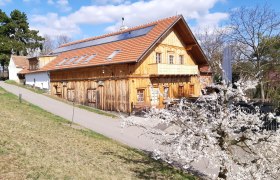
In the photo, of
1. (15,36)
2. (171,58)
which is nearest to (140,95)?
(171,58)

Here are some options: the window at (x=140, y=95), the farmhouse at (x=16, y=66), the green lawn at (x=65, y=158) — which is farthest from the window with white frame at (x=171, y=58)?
the farmhouse at (x=16, y=66)

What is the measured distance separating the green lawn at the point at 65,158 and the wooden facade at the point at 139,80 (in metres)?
10.3

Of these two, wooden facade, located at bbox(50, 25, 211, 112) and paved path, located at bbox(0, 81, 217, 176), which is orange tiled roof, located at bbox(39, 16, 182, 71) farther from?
paved path, located at bbox(0, 81, 217, 176)

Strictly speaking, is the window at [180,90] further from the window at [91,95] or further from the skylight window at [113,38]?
the window at [91,95]

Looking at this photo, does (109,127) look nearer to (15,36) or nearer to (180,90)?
(180,90)

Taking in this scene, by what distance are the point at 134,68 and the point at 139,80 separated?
113 centimetres

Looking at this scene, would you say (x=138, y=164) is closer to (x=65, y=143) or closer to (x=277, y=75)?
(x=65, y=143)

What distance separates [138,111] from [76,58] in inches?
452

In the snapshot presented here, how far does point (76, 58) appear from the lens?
31.7 meters

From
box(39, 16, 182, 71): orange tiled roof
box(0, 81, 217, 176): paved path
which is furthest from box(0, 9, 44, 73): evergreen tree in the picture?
box(0, 81, 217, 176): paved path

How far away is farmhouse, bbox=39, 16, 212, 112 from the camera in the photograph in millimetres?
24297

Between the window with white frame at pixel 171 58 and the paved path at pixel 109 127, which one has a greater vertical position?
the window with white frame at pixel 171 58

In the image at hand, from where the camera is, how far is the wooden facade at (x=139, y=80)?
79.8 feet

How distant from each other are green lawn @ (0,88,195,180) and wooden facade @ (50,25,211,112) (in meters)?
10.3
